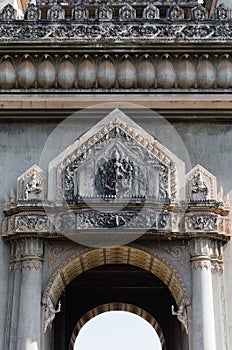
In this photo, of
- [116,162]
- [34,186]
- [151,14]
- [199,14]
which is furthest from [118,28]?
[34,186]

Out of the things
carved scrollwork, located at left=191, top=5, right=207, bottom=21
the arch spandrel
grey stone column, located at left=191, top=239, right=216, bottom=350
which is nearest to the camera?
grey stone column, located at left=191, top=239, right=216, bottom=350

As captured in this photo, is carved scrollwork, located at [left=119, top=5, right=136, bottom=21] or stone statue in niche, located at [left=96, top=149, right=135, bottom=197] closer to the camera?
stone statue in niche, located at [left=96, top=149, right=135, bottom=197]

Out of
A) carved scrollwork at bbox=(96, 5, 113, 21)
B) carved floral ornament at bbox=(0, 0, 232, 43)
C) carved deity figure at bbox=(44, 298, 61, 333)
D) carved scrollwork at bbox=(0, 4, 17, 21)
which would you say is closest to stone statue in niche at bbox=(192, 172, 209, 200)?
carved floral ornament at bbox=(0, 0, 232, 43)

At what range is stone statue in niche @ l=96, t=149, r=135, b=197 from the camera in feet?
43.4

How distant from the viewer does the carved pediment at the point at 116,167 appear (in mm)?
13234

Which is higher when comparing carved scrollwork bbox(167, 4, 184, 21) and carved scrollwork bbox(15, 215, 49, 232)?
carved scrollwork bbox(167, 4, 184, 21)

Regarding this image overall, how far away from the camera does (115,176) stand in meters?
13.3

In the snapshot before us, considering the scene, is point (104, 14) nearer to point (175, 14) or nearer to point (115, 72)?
point (115, 72)

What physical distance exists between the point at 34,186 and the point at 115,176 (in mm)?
1497

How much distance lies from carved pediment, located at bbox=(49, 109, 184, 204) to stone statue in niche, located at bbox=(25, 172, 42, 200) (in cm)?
21

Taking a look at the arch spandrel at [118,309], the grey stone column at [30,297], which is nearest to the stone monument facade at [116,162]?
the grey stone column at [30,297]

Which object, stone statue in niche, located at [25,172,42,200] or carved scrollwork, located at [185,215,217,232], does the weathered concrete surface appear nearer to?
stone statue in niche, located at [25,172,42,200]

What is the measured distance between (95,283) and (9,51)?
7157mm

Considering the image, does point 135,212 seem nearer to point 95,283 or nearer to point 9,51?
point 9,51
